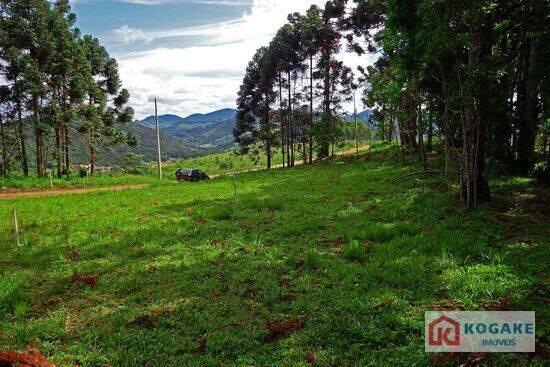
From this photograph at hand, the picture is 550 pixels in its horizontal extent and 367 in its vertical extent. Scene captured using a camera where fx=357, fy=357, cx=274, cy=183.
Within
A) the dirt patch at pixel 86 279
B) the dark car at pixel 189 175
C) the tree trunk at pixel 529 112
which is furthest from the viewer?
the dark car at pixel 189 175

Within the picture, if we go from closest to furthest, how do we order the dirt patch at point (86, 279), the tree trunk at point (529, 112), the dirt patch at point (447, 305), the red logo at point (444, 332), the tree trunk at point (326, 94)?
the red logo at point (444, 332)
the dirt patch at point (447, 305)
the dirt patch at point (86, 279)
the tree trunk at point (529, 112)
the tree trunk at point (326, 94)

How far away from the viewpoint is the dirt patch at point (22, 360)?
4.28 m

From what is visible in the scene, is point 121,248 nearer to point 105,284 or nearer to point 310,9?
point 105,284

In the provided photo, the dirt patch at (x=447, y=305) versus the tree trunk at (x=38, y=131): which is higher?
the tree trunk at (x=38, y=131)

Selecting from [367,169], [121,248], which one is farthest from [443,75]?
[367,169]

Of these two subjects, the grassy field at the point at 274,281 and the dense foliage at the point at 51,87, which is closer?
the grassy field at the point at 274,281

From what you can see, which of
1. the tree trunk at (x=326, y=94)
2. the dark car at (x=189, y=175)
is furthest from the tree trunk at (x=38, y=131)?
the tree trunk at (x=326, y=94)

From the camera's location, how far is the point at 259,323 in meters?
5.46

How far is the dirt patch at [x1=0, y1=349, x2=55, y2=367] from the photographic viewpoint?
14.0 ft

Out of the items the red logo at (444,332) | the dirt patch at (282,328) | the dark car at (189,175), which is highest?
the dark car at (189,175)

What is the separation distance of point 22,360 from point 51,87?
32099 mm

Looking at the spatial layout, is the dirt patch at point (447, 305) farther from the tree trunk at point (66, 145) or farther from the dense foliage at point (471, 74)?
the tree trunk at point (66, 145)

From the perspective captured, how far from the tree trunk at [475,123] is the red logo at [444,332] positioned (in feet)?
23.0

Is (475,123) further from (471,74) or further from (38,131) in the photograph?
(38,131)
